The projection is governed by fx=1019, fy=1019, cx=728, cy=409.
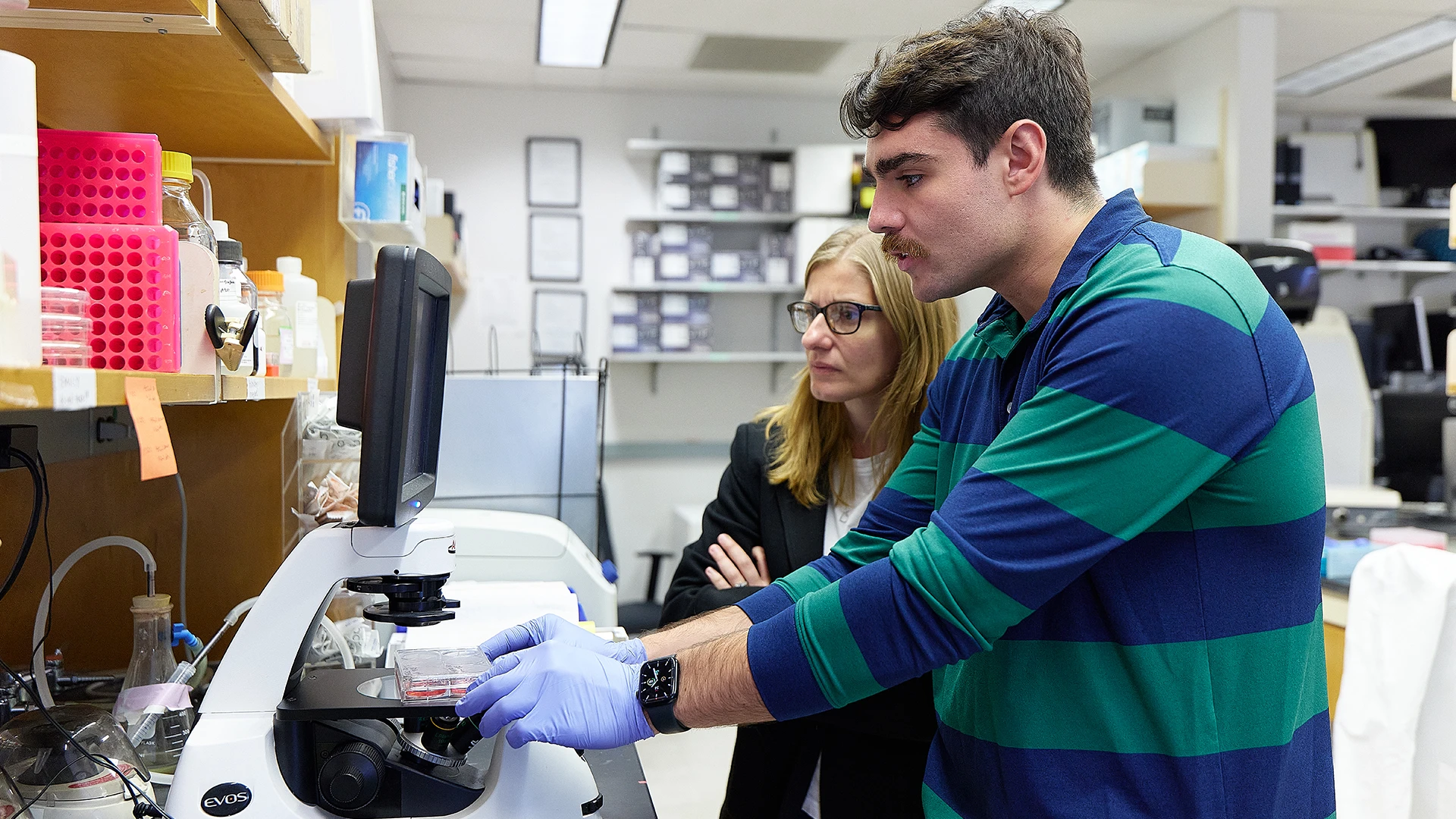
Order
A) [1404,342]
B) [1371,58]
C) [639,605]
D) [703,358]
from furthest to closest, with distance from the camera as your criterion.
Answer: [1404,342], [703,358], [1371,58], [639,605]

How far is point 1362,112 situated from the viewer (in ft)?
19.0

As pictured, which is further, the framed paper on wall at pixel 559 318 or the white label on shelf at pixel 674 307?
the framed paper on wall at pixel 559 318

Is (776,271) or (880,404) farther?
(776,271)

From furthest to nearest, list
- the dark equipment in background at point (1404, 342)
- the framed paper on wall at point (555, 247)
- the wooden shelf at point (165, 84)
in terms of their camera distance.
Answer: the dark equipment in background at point (1404, 342), the framed paper on wall at point (555, 247), the wooden shelf at point (165, 84)

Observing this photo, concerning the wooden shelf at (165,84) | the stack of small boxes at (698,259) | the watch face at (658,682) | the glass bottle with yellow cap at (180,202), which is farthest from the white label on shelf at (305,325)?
the stack of small boxes at (698,259)

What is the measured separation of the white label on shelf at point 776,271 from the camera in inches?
199

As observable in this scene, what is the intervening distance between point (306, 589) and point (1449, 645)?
6.11 ft

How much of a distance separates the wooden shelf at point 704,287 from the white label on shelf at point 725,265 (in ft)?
0.17

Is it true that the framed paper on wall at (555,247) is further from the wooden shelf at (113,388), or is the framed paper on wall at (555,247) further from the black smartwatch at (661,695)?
the black smartwatch at (661,695)

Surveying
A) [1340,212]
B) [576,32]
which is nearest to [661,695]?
[576,32]

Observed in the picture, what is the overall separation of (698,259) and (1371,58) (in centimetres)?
333

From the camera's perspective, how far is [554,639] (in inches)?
46.4

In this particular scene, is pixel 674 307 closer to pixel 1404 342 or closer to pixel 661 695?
Result: pixel 1404 342

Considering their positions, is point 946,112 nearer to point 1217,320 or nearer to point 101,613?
point 1217,320
